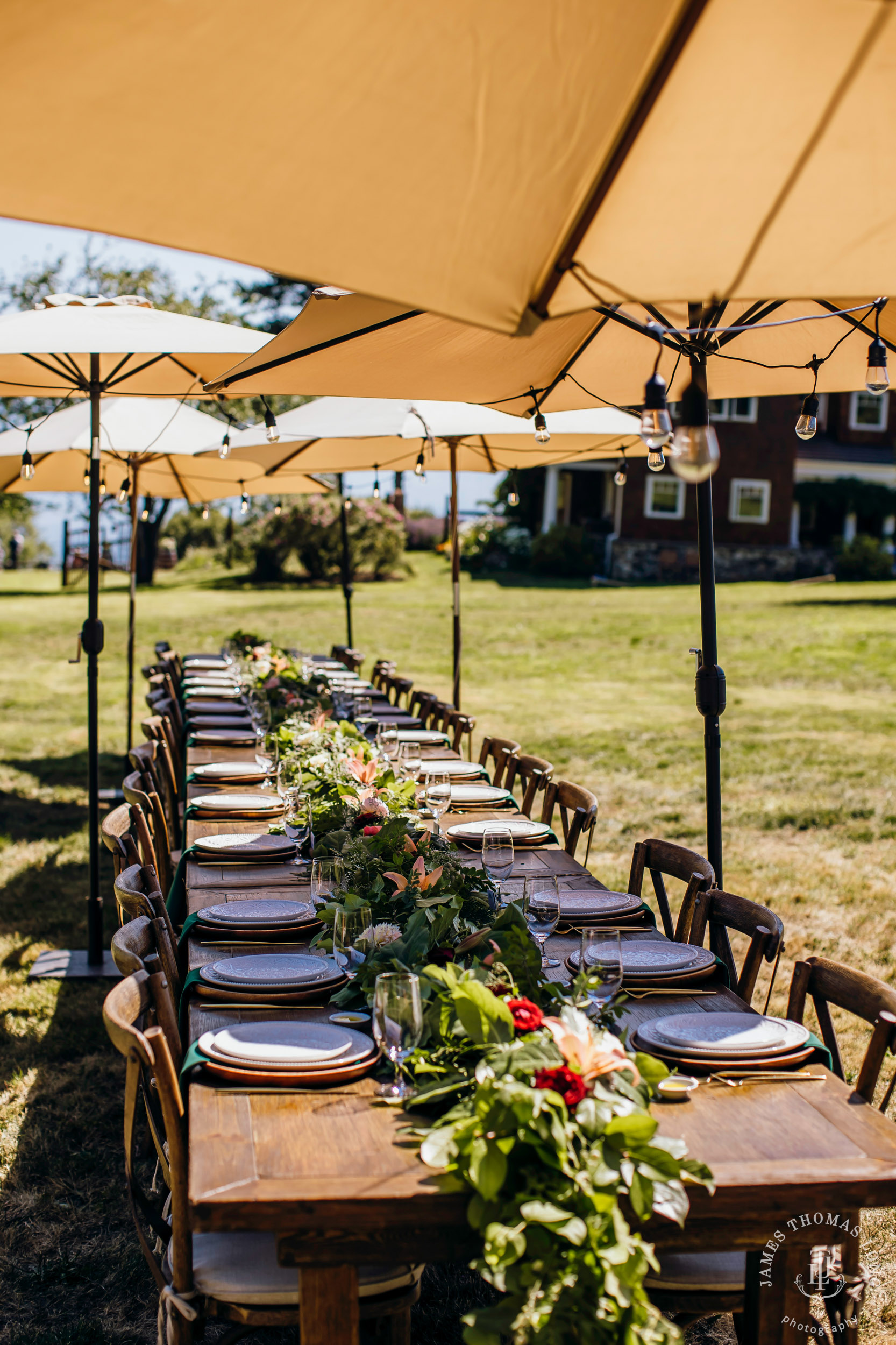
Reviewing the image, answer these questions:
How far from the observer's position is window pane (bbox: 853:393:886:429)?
31.0 metres

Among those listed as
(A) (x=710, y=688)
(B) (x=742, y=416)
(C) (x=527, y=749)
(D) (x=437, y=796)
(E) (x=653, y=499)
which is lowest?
(C) (x=527, y=749)

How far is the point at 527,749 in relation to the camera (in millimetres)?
10539

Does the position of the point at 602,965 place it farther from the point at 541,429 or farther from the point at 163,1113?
the point at 541,429

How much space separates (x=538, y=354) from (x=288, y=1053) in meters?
2.69

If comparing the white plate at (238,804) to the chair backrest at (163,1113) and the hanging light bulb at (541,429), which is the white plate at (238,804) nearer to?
the hanging light bulb at (541,429)

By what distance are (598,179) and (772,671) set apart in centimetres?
1382

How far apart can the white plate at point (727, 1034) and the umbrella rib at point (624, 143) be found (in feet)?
4.79

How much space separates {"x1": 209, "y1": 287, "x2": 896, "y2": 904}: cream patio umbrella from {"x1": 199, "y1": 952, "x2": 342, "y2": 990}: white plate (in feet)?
5.39

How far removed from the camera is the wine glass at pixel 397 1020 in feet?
6.44

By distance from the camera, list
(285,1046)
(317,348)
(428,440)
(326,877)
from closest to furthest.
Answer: (285,1046) → (326,877) → (317,348) → (428,440)

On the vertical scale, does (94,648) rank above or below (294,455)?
below

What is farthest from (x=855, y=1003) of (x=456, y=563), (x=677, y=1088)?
(x=456, y=563)

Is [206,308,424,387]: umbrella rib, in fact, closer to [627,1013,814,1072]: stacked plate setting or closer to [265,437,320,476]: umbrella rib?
[627,1013,814,1072]: stacked plate setting

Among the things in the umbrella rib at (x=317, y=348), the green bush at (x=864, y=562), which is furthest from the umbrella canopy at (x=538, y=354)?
the green bush at (x=864, y=562)
